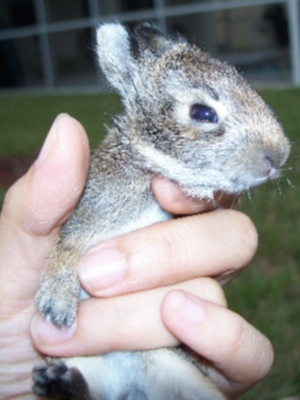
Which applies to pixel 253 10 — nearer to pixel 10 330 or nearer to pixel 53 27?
pixel 53 27

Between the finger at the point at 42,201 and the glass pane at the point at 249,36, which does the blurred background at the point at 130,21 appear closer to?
the glass pane at the point at 249,36

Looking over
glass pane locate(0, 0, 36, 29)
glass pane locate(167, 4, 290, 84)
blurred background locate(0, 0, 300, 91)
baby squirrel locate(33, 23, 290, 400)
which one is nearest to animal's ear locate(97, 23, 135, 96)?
baby squirrel locate(33, 23, 290, 400)

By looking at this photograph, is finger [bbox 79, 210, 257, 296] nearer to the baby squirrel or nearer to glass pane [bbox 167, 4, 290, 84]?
the baby squirrel

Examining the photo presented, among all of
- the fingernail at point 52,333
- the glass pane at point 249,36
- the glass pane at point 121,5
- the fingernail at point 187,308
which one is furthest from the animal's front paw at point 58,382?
the glass pane at point 121,5

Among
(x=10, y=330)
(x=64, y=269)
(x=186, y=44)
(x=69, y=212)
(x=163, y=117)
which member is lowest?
(x=10, y=330)

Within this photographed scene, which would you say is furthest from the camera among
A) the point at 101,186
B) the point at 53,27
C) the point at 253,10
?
the point at 53,27

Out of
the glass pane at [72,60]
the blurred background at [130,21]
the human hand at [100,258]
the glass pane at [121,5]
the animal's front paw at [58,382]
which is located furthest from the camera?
the glass pane at [72,60]

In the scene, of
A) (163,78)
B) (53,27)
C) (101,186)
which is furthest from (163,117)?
(53,27)
